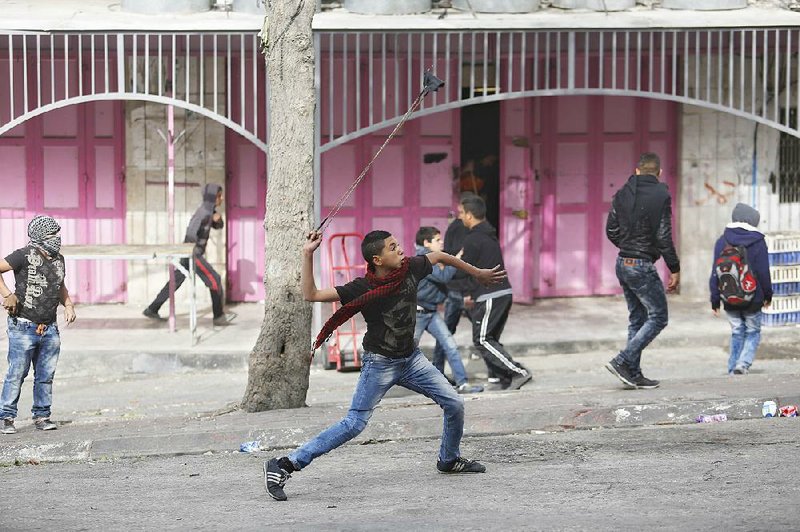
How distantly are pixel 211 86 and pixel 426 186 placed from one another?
2.63m

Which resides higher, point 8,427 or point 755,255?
point 755,255

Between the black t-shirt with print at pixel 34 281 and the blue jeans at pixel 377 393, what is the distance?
2.95m

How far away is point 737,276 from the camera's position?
11750 mm

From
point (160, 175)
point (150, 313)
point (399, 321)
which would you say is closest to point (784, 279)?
point (150, 313)

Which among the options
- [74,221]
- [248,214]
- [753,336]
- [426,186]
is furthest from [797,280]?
[74,221]

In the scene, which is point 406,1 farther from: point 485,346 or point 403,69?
point 485,346

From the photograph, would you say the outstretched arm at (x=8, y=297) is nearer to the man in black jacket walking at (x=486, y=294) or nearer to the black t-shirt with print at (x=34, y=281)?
the black t-shirt with print at (x=34, y=281)

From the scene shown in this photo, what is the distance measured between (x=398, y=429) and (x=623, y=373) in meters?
2.22

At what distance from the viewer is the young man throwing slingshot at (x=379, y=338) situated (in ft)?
26.5

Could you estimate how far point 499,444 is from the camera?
9.55 metres

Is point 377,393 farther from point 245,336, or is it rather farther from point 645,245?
point 245,336

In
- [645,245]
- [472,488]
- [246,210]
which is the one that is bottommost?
[472,488]

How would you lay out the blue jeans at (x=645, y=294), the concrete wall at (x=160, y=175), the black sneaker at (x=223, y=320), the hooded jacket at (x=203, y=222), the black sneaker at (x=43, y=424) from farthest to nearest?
the concrete wall at (x=160, y=175) → the black sneaker at (x=223, y=320) → the hooded jacket at (x=203, y=222) → the blue jeans at (x=645, y=294) → the black sneaker at (x=43, y=424)

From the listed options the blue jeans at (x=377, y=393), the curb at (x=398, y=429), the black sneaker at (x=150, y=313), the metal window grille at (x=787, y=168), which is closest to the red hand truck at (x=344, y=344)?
the black sneaker at (x=150, y=313)
